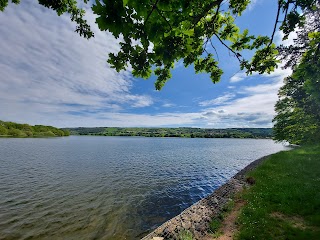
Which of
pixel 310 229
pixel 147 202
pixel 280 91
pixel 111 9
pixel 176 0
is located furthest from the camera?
pixel 280 91

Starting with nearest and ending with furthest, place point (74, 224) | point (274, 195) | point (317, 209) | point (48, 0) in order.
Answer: point (48, 0) < point (317, 209) < point (74, 224) < point (274, 195)

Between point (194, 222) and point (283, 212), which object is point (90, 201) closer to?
point (194, 222)

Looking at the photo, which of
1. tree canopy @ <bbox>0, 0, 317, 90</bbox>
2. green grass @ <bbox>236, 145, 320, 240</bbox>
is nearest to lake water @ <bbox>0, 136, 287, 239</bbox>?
green grass @ <bbox>236, 145, 320, 240</bbox>

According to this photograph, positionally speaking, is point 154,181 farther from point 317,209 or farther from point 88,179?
point 317,209

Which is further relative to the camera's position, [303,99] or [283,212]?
[303,99]

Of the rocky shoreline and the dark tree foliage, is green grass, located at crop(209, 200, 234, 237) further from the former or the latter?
the dark tree foliage

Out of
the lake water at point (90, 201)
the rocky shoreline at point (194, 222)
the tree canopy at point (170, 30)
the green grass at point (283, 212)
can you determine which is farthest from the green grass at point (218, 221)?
the tree canopy at point (170, 30)

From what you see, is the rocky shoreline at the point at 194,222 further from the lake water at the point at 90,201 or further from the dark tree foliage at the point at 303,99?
the dark tree foliage at the point at 303,99

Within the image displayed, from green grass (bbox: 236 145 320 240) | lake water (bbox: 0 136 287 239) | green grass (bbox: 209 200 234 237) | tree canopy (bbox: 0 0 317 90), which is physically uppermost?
tree canopy (bbox: 0 0 317 90)

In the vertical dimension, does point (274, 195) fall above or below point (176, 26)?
below

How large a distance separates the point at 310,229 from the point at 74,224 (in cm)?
1558

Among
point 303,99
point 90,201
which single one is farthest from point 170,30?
point 303,99

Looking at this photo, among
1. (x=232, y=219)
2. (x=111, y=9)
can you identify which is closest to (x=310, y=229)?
(x=232, y=219)

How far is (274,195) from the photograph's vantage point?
16734mm
